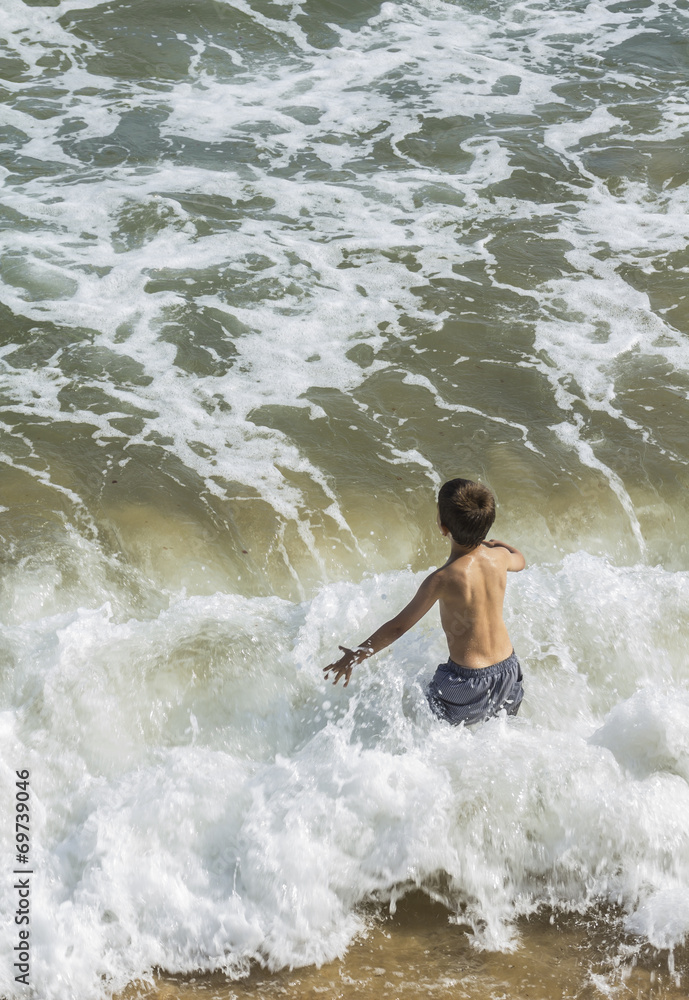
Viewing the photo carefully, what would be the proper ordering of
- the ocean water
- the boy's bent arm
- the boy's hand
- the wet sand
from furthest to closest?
the boy's bent arm < the boy's hand < the ocean water < the wet sand

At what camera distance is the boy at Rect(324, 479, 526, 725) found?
3.64 meters

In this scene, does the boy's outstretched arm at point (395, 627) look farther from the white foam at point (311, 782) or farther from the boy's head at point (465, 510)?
the white foam at point (311, 782)

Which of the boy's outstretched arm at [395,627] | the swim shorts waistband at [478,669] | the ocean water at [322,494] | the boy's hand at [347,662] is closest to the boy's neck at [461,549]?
the boy's outstretched arm at [395,627]

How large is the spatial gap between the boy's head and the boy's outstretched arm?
0.68 feet

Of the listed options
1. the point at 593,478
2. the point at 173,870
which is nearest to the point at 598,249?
the point at 593,478

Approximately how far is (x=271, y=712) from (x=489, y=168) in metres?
6.70

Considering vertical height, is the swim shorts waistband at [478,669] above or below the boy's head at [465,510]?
below

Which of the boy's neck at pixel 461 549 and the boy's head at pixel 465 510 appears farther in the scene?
the boy's neck at pixel 461 549

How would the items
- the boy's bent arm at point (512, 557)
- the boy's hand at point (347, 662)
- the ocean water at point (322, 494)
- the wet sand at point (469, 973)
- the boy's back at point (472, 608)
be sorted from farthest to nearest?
the boy's bent arm at point (512, 557) < the boy's back at point (472, 608) < the boy's hand at point (347, 662) < the ocean water at point (322, 494) < the wet sand at point (469, 973)

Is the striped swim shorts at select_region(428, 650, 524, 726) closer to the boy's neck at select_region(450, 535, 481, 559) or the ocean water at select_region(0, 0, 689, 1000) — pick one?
the ocean water at select_region(0, 0, 689, 1000)

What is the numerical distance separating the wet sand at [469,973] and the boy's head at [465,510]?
1.42m

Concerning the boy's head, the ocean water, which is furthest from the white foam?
the boy's head

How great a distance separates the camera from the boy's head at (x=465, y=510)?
3607mm

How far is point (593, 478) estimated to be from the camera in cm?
537
